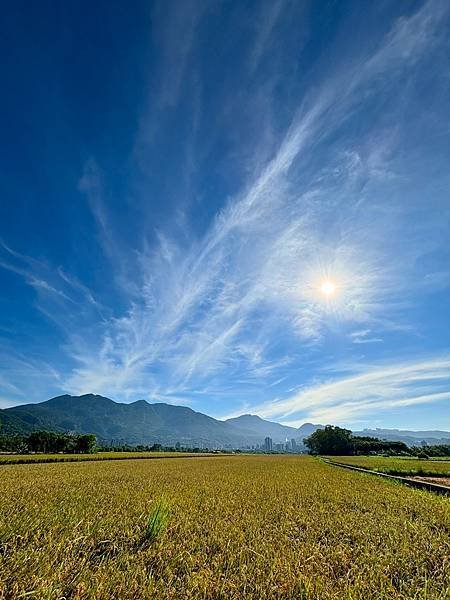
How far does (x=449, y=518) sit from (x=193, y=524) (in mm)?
7098

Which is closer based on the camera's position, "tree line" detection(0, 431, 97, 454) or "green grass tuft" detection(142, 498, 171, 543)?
"green grass tuft" detection(142, 498, 171, 543)

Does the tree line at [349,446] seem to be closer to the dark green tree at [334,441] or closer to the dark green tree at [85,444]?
the dark green tree at [334,441]

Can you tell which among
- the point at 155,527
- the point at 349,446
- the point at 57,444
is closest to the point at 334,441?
the point at 349,446

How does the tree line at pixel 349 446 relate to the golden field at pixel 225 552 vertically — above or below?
above

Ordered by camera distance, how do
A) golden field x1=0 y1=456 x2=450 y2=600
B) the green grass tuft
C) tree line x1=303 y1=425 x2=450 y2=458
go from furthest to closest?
tree line x1=303 y1=425 x2=450 y2=458 → the green grass tuft → golden field x1=0 y1=456 x2=450 y2=600

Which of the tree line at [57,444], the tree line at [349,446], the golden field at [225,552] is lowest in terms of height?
the golden field at [225,552]

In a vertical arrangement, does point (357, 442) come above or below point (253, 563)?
above

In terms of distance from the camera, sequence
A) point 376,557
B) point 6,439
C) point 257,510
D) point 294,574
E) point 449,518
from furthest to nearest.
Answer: point 6,439 < point 257,510 < point 449,518 < point 376,557 < point 294,574

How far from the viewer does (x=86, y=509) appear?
32.1ft

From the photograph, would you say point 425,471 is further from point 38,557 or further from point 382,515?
point 38,557

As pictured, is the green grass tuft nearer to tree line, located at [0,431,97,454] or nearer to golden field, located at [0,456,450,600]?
golden field, located at [0,456,450,600]

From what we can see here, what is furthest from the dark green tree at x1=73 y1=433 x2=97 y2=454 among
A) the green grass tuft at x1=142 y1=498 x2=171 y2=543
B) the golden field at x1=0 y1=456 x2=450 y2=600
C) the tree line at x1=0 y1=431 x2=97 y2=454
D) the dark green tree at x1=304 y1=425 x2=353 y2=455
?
the green grass tuft at x1=142 y1=498 x2=171 y2=543

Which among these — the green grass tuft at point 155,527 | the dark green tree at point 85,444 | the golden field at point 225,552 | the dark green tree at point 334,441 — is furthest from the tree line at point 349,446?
the green grass tuft at point 155,527

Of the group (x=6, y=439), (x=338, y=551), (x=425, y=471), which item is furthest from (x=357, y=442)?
(x=338, y=551)
